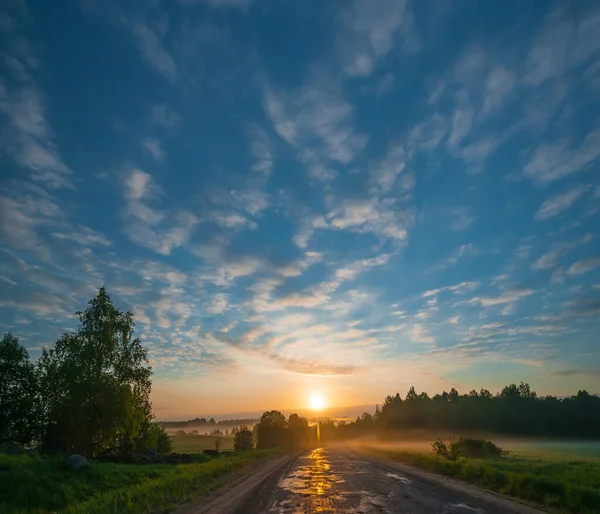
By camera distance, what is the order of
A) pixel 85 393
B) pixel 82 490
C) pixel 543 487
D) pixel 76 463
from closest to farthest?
pixel 543 487
pixel 82 490
pixel 76 463
pixel 85 393

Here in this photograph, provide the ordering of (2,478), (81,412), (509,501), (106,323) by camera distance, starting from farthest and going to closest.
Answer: (106,323), (81,412), (2,478), (509,501)

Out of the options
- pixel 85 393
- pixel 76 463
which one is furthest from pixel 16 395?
pixel 76 463

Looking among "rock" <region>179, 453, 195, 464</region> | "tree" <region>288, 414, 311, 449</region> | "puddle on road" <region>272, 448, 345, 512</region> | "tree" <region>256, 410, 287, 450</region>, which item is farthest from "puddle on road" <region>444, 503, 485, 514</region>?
"tree" <region>288, 414, 311, 449</region>

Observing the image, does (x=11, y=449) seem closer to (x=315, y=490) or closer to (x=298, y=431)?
(x=315, y=490)

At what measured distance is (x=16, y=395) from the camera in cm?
4788

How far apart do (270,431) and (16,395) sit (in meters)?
80.8

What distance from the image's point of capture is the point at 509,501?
15.8 metres

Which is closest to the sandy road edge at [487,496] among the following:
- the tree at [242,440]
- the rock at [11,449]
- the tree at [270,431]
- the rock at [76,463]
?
the rock at [76,463]

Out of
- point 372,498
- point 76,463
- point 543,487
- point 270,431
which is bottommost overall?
point 372,498

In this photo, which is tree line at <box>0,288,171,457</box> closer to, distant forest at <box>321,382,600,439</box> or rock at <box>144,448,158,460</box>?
rock at <box>144,448,158,460</box>

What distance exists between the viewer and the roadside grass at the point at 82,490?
15.1 meters

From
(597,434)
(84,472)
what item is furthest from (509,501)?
(597,434)

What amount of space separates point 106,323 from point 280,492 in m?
34.6

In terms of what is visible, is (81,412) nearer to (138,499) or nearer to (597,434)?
(138,499)
